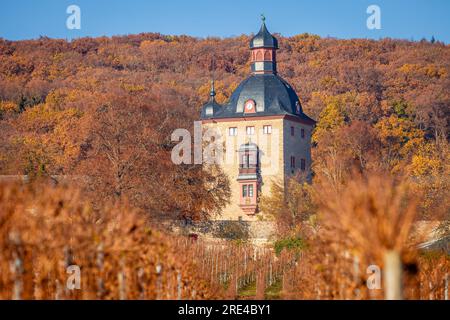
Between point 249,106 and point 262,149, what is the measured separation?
8.97 ft

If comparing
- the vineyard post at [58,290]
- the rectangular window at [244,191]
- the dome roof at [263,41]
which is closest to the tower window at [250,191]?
the rectangular window at [244,191]

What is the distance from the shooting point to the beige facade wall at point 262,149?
6241 centimetres

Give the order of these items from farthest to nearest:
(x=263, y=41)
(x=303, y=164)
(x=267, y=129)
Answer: (x=303, y=164)
(x=263, y=41)
(x=267, y=129)

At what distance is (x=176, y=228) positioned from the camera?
49.9 m

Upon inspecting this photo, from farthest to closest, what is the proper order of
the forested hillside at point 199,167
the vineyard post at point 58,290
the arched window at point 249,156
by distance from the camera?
the arched window at point 249,156 < the vineyard post at point 58,290 < the forested hillside at point 199,167

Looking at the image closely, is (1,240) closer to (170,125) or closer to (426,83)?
(170,125)

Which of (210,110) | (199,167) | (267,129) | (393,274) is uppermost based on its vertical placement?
(210,110)

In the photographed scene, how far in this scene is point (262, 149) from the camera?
63.5m

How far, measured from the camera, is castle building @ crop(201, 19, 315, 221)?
205ft

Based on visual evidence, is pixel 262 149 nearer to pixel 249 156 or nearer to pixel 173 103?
pixel 249 156

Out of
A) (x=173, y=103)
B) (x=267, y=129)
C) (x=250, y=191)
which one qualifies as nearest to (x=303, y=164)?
(x=267, y=129)

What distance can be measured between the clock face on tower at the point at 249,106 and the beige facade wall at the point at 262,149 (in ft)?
1.97

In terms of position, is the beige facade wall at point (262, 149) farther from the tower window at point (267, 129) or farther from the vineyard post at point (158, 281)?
the vineyard post at point (158, 281)

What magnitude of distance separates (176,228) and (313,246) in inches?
1306
